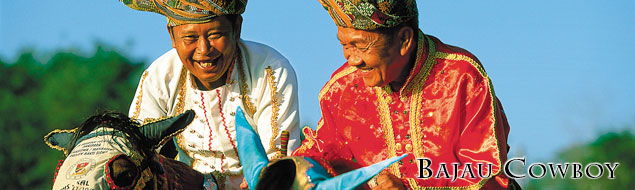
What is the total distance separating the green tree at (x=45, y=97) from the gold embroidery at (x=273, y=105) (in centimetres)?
1693

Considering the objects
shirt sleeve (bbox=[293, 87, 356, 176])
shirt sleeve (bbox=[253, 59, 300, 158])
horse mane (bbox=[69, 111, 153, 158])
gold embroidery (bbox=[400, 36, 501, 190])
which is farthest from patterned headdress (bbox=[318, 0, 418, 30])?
shirt sleeve (bbox=[253, 59, 300, 158])

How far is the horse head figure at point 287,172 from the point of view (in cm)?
550

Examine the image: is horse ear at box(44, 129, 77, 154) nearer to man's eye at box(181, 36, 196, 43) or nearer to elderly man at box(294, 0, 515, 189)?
elderly man at box(294, 0, 515, 189)

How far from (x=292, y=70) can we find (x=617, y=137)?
2987 centimetres

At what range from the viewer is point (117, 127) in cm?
619

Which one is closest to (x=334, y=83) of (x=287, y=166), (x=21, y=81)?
(x=287, y=166)

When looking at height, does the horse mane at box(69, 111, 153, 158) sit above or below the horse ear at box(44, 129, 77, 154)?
above

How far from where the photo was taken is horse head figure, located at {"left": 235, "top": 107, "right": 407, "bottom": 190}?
550 cm

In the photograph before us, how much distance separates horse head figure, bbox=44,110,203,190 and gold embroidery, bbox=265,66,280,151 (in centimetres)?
124

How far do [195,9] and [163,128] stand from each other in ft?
4.59

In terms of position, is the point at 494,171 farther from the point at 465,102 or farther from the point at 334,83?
the point at 334,83

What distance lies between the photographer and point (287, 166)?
5.68 metres

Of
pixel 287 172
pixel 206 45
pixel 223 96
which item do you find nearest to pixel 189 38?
pixel 206 45

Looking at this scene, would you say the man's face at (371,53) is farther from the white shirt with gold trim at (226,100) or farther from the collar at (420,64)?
Answer: the white shirt with gold trim at (226,100)
